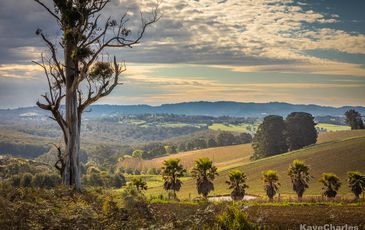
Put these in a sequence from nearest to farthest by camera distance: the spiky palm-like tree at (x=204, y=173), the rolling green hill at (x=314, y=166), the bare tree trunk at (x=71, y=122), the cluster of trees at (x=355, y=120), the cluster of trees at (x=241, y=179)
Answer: the bare tree trunk at (x=71, y=122), the cluster of trees at (x=241, y=179), the spiky palm-like tree at (x=204, y=173), the rolling green hill at (x=314, y=166), the cluster of trees at (x=355, y=120)

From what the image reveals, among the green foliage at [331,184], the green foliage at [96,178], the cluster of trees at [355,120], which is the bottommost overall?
the green foliage at [96,178]

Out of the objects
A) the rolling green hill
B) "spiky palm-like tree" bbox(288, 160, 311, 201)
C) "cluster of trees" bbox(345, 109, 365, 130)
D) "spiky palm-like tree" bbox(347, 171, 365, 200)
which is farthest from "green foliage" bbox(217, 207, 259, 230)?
"cluster of trees" bbox(345, 109, 365, 130)

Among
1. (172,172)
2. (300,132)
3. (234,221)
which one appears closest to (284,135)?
(300,132)

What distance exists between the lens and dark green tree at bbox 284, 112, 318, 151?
13888cm

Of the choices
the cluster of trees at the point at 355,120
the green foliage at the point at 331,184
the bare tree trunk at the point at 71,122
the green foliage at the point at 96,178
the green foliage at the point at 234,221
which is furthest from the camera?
the cluster of trees at the point at 355,120

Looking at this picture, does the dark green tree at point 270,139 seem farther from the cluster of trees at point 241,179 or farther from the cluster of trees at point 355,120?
the cluster of trees at point 241,179

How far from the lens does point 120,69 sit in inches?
1067

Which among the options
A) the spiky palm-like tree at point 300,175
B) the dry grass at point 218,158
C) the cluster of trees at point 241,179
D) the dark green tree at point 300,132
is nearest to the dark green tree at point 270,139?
the dark green tree at point 300,132

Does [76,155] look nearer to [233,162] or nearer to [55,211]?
[55,211]

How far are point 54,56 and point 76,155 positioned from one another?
21.9ft

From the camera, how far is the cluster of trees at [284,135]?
13900 centimetres

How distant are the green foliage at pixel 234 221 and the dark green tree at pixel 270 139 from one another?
5155 inches

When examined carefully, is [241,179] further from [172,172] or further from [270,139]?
[270,139]

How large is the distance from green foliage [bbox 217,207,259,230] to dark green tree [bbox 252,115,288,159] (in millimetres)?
130936
